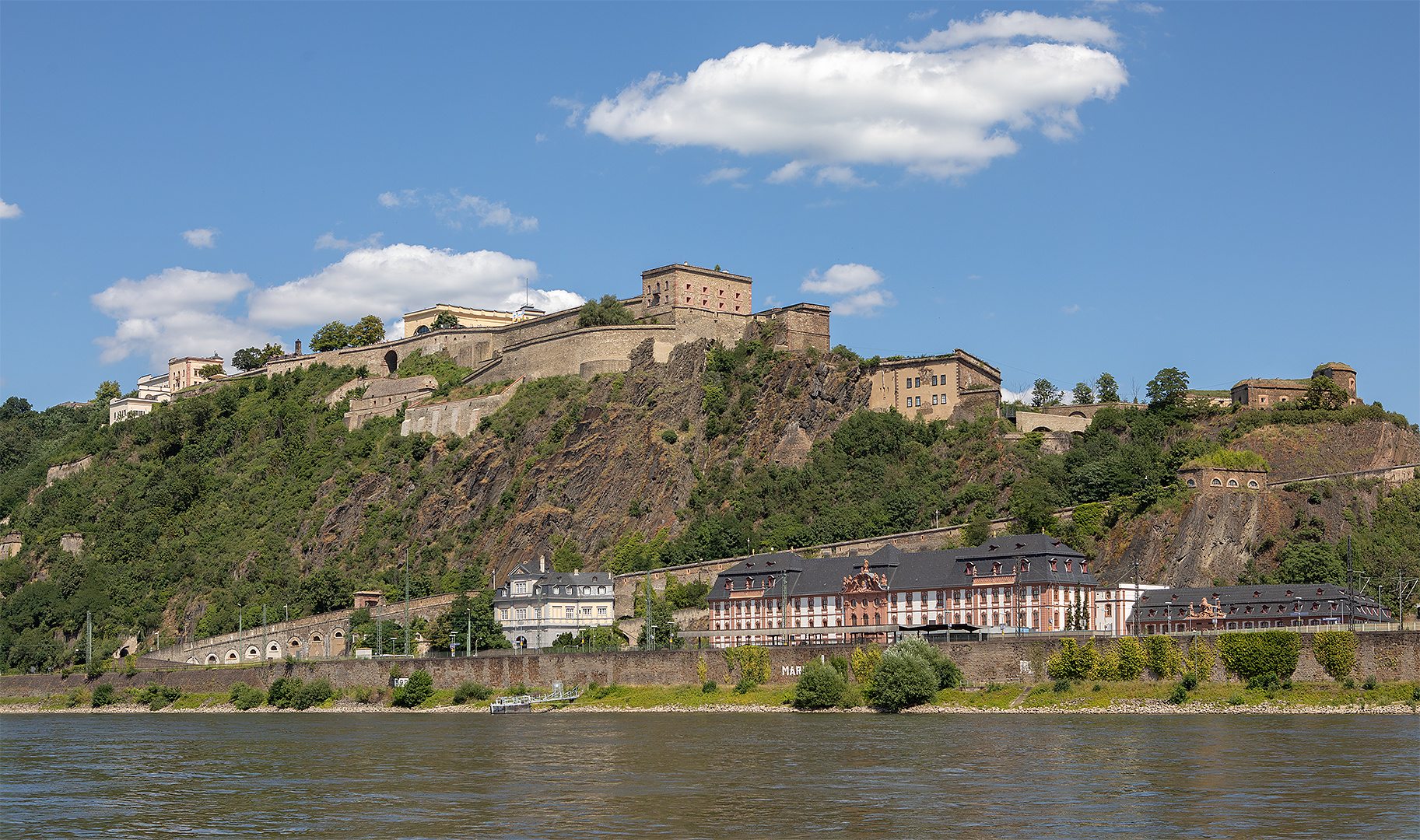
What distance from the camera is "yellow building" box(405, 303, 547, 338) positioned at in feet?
488

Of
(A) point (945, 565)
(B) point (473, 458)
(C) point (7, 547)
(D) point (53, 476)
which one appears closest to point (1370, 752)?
(A) point (945, 565)

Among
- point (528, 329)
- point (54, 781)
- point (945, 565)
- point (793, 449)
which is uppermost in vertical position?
point (528, 329)

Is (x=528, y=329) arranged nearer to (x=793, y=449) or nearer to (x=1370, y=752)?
(x=793, y=449)

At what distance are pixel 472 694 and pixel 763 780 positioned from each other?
42967mm

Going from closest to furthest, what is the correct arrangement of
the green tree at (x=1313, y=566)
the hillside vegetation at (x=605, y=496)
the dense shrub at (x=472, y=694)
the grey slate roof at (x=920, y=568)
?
1. the green tree at (x=1313, y=566)
2. the grey slate roof at (x=920, y=568)
3. the dense shrub at (x=472, y=694)
4. the hillside vegetation at (x=605, y=496)

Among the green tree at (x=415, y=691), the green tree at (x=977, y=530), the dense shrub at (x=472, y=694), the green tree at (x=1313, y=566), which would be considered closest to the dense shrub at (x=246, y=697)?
the green tree at (x=415, y=691)

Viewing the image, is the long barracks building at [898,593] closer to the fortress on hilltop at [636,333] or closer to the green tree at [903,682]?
the green tree at [903,682]

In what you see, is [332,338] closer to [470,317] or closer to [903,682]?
[470,317]

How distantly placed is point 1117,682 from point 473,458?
6296cm

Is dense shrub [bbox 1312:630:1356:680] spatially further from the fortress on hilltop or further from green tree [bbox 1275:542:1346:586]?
the fortress on hilltop

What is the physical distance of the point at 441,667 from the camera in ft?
291

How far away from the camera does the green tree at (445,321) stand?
145 meters

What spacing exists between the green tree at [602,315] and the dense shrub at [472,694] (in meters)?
45.1

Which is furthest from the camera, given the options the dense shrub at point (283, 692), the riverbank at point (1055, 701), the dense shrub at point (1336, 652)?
the dense shrub at point (283, 692)
